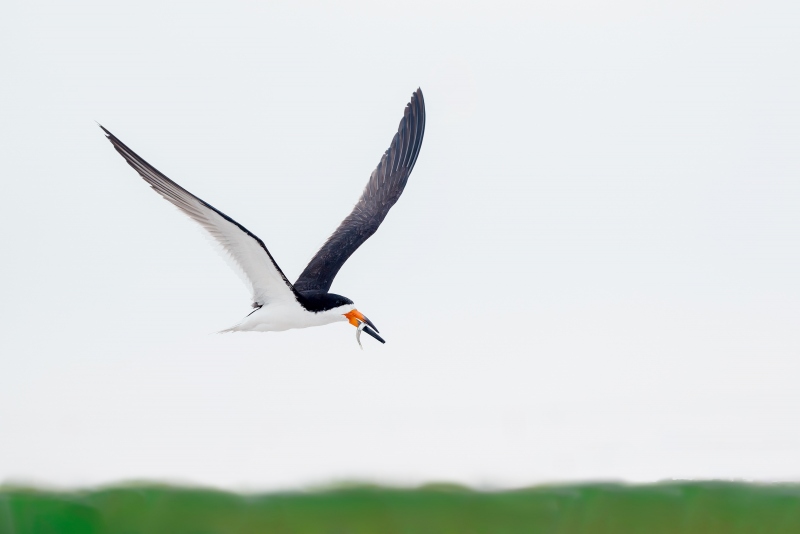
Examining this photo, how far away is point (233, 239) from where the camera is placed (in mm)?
11266

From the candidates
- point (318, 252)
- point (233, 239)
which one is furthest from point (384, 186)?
point (233, 239)

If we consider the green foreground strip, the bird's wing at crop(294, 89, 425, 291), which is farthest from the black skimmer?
the green foreground strip

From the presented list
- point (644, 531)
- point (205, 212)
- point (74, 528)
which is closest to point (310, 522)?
point (74, 528)

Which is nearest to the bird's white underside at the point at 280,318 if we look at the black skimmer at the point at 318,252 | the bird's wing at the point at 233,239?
the black skimmer at the point at 318,252

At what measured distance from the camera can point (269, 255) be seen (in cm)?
1102

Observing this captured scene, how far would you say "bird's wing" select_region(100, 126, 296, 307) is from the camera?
34.1 feet

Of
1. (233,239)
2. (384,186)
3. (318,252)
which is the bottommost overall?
(233,239)

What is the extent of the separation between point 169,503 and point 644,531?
7056mm

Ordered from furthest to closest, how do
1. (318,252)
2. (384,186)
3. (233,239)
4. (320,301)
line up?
(384,186), (318,252), (320,301), (233,239)

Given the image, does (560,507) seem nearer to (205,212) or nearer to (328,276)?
(328,276)

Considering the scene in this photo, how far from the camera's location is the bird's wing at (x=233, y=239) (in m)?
10.4

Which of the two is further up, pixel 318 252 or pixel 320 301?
pixel 318 252

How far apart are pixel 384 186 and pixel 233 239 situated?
4556mm

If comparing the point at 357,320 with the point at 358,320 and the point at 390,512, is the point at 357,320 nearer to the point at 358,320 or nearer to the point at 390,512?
the point at 358,320
